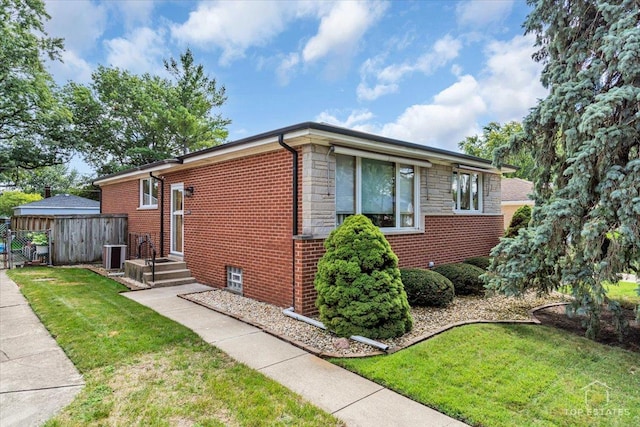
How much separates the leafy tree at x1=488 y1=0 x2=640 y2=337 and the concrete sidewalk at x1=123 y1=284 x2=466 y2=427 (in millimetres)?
3166

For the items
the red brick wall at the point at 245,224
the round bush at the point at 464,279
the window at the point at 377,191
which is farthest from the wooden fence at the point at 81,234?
the round bush at the point at 464,279

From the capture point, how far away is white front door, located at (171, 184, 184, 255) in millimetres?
9836

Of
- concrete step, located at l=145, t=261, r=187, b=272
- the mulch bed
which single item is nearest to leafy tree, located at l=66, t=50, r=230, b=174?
concrete step, located at l=145, t=261, r=187, b=272

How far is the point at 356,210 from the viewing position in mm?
6660

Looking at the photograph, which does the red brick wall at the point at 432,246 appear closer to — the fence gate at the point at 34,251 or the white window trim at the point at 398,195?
the white window trim at the point at 398,195

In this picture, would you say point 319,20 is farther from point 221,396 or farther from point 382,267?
point 221,396

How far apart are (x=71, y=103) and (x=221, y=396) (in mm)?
26539

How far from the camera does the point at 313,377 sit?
3.70m

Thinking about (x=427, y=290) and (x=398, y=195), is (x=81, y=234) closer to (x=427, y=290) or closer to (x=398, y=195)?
(x=398, y=195)

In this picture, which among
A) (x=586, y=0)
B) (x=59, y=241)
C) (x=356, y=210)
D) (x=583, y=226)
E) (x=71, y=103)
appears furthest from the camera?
(x=71, y=103)

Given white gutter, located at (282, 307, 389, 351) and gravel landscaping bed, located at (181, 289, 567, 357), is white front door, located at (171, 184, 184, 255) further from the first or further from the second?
white gutter, located at (282, 307, 389, 351)

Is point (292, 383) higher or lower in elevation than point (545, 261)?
lower

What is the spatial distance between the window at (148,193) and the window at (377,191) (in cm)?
722

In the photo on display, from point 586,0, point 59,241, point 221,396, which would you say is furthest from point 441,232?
point 59,241
